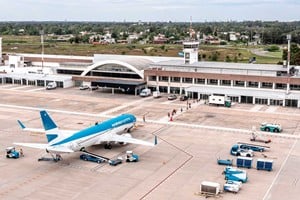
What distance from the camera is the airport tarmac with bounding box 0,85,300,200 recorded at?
4984cm

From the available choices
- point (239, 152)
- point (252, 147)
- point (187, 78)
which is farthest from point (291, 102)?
point (239, 152)

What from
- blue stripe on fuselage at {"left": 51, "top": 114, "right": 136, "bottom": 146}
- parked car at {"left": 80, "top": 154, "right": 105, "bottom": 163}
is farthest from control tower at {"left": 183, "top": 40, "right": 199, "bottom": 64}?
parked car at {"left": 80, "top": 154, "right": 105, "bottom": 163}

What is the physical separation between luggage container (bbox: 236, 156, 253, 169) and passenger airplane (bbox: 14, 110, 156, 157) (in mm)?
11421

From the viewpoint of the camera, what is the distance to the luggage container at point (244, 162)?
189 feet

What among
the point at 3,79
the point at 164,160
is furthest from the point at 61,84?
the point at 164,160

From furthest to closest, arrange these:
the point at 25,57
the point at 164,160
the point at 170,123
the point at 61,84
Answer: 1. the point at 25,57
2. the point at 61,84
3. the point at 170,123
4. the point at 164,160

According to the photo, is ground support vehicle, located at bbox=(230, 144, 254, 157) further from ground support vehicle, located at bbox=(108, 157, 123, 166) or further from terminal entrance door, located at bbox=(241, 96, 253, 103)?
terminal entrance door, located at bbox=(241, 96, 253, 103)

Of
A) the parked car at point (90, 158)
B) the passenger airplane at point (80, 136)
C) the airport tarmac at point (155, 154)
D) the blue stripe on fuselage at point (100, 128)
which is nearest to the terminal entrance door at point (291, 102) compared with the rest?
the airport tarmac at point (155, 154)

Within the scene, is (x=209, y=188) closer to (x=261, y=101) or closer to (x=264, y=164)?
(x=264, y=164)

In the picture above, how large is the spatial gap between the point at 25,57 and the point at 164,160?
104 m

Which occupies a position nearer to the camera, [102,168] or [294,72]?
[102,168]

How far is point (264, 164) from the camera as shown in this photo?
56.8m

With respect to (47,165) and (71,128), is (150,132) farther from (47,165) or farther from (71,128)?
(47,165)

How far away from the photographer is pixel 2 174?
2163 inches
